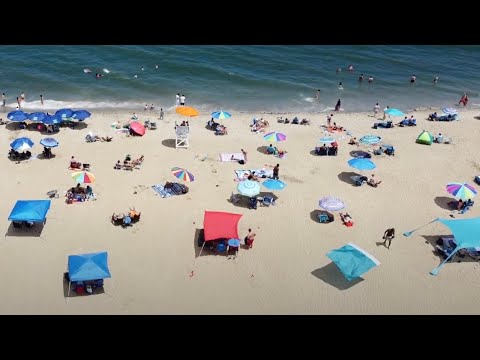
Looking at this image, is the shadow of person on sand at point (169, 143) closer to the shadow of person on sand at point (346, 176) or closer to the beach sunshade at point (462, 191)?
the shadow of person on sand at point (346, 176)

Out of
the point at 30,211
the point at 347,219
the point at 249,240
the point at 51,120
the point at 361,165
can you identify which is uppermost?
the point at 361,165

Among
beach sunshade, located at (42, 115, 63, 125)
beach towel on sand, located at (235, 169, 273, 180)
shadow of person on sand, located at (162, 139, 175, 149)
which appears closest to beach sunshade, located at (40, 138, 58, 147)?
beach sunshade, located at (42, 115, 63, 125)

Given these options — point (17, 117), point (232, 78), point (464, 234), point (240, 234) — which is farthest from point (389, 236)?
point (232, 78)

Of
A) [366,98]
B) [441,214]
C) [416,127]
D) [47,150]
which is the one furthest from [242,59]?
[441,214]

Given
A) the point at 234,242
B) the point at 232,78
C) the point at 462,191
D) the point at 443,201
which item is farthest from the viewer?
the point at 232,78

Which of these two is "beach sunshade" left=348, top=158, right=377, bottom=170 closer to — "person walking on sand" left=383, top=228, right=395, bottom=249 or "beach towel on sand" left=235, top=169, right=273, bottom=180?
"beach towel on sand" left=235, top=169, right=273, bottom=180

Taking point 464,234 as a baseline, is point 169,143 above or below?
below

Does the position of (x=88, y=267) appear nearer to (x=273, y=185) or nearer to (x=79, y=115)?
(x=273, y=185)

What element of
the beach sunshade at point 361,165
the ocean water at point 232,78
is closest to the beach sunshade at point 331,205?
the beach sunshade at point 361,165
